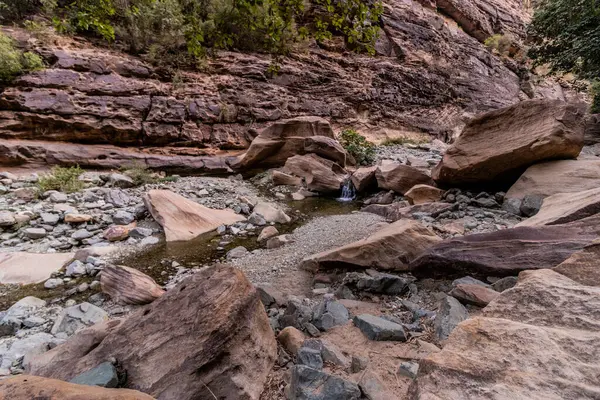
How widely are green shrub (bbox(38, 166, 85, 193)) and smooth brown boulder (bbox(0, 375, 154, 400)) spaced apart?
7018 millimetres

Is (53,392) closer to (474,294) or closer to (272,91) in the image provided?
(474,294)

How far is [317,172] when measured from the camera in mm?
8953

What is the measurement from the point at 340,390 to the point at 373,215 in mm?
5035

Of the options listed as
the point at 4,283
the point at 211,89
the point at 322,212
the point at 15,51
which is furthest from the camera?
the point at 211,89

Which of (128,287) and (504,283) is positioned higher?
(504,283)

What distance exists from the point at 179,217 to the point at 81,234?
1.61 meters

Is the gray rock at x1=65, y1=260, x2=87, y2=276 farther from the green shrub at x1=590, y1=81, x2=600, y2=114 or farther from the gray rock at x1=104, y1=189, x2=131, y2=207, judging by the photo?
the green shrub at x1=590, y1=81, x2=600, y2=114

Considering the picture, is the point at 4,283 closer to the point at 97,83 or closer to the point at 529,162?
the point at 97,83

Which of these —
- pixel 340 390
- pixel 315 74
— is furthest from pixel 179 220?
pixel 315 74

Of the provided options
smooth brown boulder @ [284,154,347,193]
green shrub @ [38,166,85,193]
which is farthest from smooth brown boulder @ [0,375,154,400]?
smooth brown boulder @ [284,154,347,193]

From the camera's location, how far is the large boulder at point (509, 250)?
2229 millimetres

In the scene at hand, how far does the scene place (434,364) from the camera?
1.04 metres

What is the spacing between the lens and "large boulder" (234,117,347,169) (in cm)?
1005

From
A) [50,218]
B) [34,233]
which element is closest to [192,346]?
[34,233]
